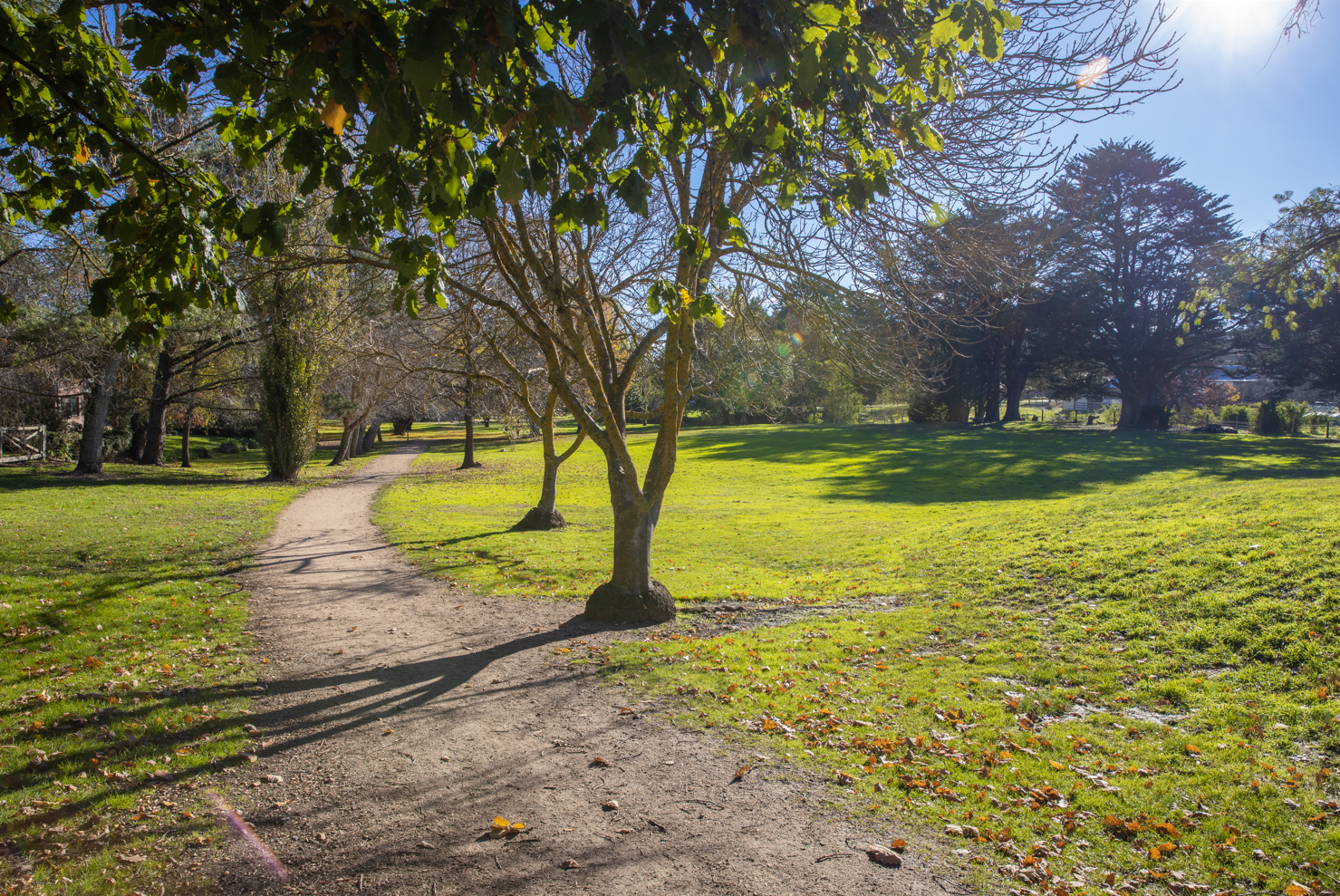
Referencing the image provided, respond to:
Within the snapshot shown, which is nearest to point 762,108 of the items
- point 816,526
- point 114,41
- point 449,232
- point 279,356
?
point 449,232

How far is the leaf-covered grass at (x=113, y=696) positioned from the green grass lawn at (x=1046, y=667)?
11.0 ft

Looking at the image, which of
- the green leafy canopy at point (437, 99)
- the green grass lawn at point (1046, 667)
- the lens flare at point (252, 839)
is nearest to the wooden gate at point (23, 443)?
the green grass lawn at point (1046, 667)

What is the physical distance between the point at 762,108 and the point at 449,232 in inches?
85.0

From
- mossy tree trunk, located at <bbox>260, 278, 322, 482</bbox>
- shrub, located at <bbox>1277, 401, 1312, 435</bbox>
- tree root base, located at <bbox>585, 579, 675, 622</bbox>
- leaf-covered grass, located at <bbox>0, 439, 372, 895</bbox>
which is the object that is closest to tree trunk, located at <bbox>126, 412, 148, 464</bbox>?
mossy tree trunk, located at <bbox>260, 278, 322, 482</bbox>

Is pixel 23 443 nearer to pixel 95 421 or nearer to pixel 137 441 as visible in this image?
pixel 137 441

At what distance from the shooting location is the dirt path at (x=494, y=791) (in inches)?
143

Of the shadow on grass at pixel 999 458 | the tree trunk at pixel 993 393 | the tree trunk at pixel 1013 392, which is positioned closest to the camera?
the shadow on grass at pixel 999 458

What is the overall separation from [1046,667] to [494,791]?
207 inches

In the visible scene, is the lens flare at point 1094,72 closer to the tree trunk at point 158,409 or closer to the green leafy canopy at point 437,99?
the green leafy canopy at point 437,99

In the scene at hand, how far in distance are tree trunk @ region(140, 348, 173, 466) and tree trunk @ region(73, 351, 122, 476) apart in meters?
2.43

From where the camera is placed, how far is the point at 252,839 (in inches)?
151

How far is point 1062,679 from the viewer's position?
6.54 m

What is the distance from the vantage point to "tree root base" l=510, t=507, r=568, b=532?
1652cm

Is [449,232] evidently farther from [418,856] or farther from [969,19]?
[418,856]
